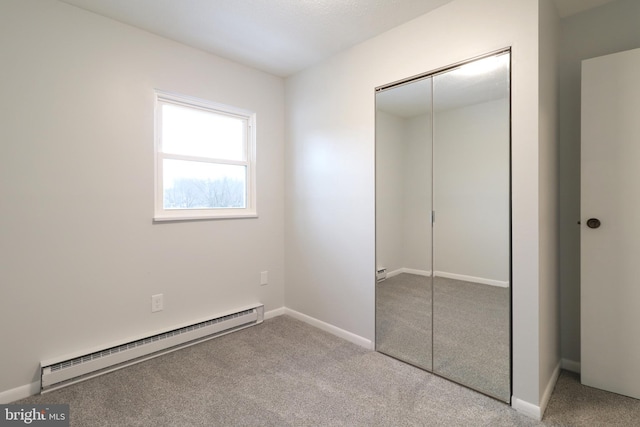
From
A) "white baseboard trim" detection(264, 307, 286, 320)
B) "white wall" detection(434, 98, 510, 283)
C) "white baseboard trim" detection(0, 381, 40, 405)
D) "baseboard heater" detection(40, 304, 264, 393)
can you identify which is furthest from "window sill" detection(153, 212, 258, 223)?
"white wall" detection(434, 98, 510, 283)

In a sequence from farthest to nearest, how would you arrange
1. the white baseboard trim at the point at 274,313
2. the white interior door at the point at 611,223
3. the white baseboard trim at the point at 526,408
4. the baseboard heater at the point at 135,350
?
the white baseboard trim at the point at 274,313, the baseboard heater at the point at 135,350, the white interior door at the point at 611,223, the white baseboard trim at the point at 526,408

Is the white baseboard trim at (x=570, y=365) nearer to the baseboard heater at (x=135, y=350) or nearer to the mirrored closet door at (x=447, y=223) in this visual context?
the mirrored closet door at (x=447, y=223)

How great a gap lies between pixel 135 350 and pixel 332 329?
5.08 feet

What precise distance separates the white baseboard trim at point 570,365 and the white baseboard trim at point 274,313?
7.72 feet

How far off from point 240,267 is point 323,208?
3.16 ft

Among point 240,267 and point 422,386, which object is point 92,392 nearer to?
point 240,267

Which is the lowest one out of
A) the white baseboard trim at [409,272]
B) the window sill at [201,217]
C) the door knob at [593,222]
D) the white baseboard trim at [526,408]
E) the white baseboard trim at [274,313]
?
the white baseboard trim at [526,408]

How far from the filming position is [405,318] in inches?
90.3

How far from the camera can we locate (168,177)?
2.48 metres

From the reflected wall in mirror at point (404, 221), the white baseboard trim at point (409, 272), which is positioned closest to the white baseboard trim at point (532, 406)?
the reflected wall in mirror at point (404, 221)

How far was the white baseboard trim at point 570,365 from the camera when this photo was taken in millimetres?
2080

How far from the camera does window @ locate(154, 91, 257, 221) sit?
246 centimetres

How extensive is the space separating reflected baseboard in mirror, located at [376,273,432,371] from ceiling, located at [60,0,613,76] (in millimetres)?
1853

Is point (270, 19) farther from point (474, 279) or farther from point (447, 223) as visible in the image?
point (474, 279)
